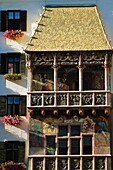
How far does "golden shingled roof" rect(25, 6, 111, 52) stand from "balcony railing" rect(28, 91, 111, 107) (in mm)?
2584

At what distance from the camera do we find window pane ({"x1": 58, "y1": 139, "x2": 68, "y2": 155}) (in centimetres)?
3088

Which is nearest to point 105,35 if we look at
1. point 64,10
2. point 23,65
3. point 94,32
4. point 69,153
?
point 94,32

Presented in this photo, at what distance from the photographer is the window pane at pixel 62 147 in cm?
3088

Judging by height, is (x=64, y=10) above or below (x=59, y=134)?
above

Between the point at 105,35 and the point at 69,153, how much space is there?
23.5 feet

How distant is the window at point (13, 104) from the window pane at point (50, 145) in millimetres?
2627

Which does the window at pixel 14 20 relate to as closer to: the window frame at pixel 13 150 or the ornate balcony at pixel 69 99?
the ornate balcony at pixel 69 99

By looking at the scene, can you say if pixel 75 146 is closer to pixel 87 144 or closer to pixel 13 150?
pixel 87 144

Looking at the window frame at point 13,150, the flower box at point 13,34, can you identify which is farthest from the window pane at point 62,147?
the flower box at point 13,34

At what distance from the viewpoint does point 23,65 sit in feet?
107

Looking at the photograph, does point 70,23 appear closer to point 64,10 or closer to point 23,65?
point 64,10

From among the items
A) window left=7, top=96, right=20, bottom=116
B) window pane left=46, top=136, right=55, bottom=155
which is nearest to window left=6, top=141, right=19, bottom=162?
window left=7, top=96, right=20, bottom=116

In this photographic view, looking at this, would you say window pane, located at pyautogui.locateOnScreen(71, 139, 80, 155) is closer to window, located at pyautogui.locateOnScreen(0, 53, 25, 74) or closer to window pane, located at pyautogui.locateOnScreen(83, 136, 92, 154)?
window pane, located at pyautogui.locateOnScreen(83, 136, 92, 154)

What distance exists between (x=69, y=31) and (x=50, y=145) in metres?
6.81
